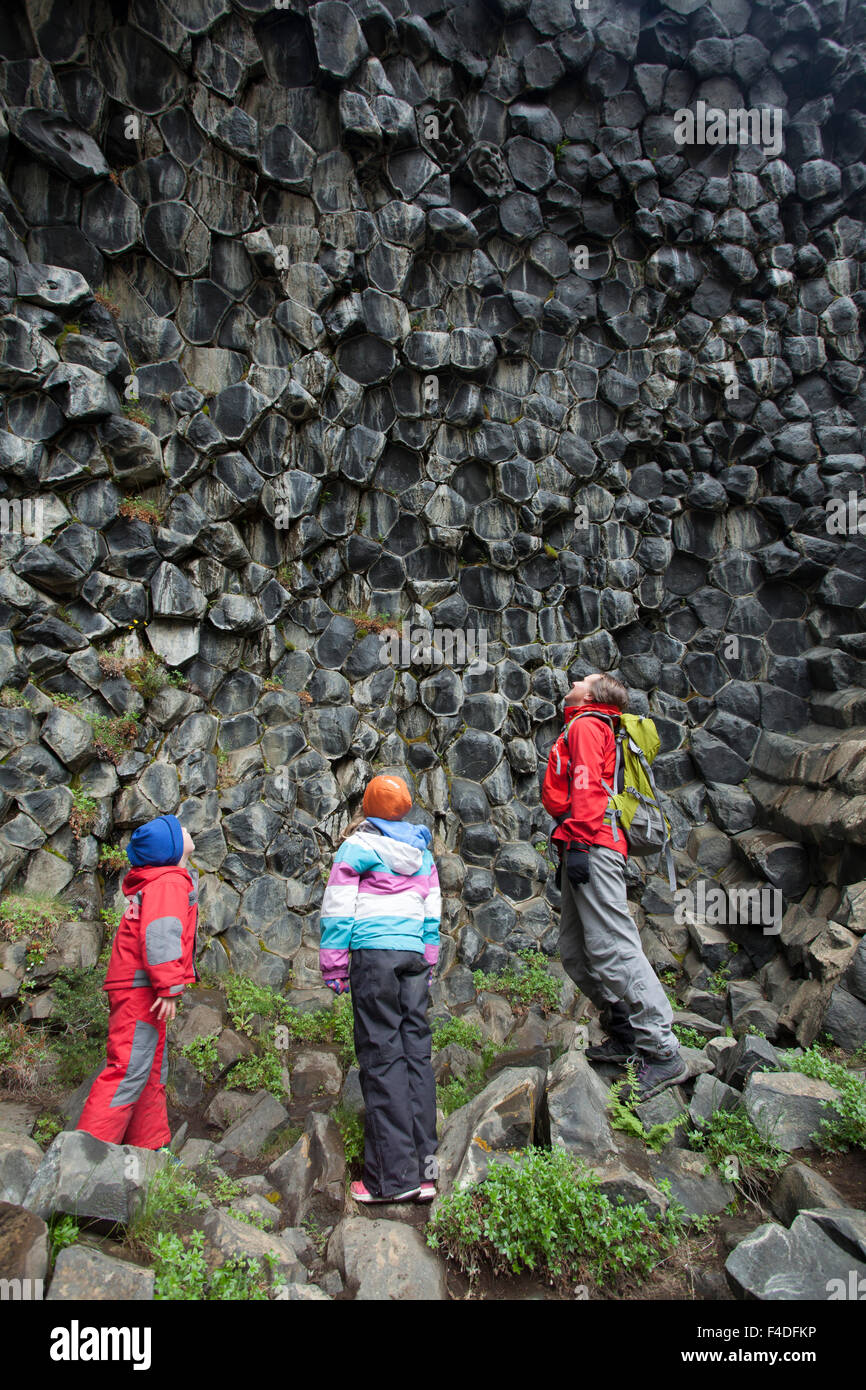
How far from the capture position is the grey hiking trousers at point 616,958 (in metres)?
4.58

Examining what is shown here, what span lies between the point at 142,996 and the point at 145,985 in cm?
6

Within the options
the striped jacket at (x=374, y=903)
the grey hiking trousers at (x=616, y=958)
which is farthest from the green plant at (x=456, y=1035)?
the striped jacket at (x=374, y=903)

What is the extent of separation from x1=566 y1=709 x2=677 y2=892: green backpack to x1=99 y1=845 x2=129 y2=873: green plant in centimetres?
402

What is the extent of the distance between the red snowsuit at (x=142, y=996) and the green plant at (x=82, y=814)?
2076 millimetres

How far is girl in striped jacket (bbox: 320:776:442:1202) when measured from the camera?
3918 mm

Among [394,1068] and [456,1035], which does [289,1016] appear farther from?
[394,1068]

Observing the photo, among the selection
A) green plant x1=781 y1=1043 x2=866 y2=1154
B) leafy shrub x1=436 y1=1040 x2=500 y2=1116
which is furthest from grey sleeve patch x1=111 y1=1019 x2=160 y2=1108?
green plant x1=781 y1=1043 x2=866 y2=1154

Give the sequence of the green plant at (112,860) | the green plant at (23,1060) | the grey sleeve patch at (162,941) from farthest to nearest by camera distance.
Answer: the green plant at (112,860), the green plant at (23,1060), the grey sleeve patch at (162,941)

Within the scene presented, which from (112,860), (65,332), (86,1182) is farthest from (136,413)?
(86,1182)

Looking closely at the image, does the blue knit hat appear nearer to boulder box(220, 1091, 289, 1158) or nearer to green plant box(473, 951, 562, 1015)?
boulder box(220, 1091, 289, 1158)

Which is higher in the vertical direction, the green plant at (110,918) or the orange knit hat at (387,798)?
the orange knit hat at (387,798)

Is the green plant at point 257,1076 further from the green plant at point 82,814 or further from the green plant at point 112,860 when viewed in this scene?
the green plant at point 82,814

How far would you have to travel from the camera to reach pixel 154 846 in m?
4.38
